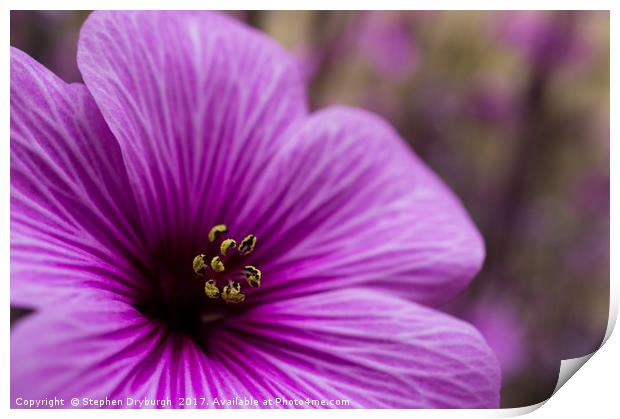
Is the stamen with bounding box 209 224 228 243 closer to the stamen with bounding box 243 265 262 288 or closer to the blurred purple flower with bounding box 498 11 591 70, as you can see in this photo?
the stamen with bounding box 243 265 262 288

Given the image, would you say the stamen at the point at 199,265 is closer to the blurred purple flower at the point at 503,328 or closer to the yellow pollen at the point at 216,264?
the yellow pollen at the point at 216,264

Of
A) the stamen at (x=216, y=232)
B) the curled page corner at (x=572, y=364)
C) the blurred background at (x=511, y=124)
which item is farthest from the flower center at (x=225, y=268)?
the curled page corner at (x=572, y=364)

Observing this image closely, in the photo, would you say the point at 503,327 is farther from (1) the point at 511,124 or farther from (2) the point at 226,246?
(2) the point at 226,246

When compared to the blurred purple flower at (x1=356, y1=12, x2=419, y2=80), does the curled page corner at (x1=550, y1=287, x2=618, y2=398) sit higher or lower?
lower

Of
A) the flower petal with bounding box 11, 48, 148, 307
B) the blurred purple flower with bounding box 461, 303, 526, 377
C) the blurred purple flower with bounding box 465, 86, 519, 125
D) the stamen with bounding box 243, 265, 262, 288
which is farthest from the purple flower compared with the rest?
the flower petal with bounding box 11, 48, 148, 307

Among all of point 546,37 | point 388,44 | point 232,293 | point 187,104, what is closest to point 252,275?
point 232,293

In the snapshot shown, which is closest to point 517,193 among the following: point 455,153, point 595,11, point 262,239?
point 455,153
